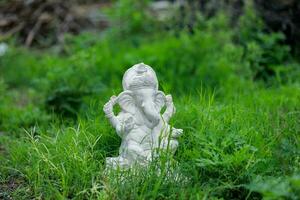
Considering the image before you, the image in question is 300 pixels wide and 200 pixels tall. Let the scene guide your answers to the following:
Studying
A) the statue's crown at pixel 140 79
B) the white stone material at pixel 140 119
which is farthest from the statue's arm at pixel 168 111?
the statue's crown at pixel 140 79

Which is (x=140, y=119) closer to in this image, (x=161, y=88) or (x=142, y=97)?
(x=142, y=97)

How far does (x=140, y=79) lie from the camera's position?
4.39m

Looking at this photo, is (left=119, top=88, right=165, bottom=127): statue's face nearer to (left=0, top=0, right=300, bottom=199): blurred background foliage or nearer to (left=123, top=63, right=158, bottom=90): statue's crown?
(left=123, top=63, right=158, bottom=90): statue's crown

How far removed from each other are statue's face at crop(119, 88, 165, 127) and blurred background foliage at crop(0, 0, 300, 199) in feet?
1.03

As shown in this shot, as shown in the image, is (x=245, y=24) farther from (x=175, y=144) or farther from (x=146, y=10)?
(x=175, y=144)

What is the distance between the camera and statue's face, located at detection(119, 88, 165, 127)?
437cm

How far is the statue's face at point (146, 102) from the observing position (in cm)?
437

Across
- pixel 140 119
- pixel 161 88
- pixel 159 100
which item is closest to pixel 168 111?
pixel 159 100

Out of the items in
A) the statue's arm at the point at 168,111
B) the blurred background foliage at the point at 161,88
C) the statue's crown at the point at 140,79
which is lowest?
the blurred background foliage at the point at 161,88

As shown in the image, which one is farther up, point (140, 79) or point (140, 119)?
point (140, 79)

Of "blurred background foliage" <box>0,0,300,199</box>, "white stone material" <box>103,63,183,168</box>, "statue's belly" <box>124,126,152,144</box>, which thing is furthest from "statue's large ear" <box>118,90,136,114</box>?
"blurred background foliage" <box>0,0,300,199</box>

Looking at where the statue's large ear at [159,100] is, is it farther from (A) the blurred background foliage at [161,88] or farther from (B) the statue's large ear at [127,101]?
(A) the blurred background foliage at [161,88]

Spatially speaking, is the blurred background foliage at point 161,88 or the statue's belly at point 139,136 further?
the statue's belly at point 139,136

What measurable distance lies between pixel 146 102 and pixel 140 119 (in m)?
0.13
